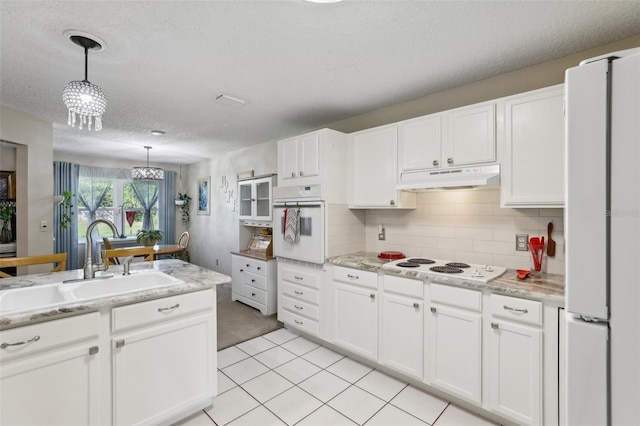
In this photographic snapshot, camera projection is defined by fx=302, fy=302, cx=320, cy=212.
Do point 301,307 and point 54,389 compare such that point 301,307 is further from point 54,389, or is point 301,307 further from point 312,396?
point 54,389

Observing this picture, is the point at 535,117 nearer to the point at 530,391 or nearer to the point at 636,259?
the point at 636,259

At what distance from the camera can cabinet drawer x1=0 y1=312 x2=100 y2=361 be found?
1349 millimetres

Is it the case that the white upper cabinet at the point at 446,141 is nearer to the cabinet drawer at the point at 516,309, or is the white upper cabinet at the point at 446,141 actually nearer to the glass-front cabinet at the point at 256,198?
the cabinet drawer at the point at 516,309

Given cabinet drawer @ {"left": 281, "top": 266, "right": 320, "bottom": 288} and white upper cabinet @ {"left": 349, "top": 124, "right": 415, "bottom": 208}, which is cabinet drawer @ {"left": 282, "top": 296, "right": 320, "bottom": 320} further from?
white upper cabinet @ {"left": 349, "top": 124, "right": 415, "bottom": 208}

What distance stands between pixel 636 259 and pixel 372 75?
6.91 ft

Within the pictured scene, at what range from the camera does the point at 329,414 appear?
6.81 ft

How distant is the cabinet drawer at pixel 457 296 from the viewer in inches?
79.9

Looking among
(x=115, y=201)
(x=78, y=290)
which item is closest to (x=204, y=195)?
(x=115, y=201)

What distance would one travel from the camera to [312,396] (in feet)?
7.47

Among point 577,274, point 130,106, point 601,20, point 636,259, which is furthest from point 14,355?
point 601,20

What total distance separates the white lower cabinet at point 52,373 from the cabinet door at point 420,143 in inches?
97.7

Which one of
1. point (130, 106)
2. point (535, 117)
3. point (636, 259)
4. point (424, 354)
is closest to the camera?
point (636, 259)

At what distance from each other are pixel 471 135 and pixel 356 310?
69.3 inches

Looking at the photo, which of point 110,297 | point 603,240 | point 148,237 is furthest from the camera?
point 148,237
